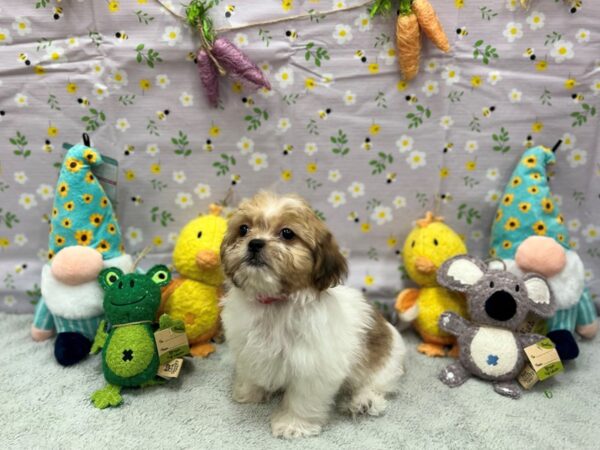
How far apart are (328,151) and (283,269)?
100cm

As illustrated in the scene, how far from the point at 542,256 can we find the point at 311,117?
1.31m

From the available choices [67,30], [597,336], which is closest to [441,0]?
[67,30]

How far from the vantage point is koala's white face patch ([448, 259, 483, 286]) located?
90.7 inches

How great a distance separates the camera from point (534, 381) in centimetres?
217

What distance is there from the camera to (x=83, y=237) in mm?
2395

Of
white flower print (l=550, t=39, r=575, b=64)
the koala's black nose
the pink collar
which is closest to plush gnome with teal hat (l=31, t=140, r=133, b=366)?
the pink collar

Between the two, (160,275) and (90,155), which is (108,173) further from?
(160,275)

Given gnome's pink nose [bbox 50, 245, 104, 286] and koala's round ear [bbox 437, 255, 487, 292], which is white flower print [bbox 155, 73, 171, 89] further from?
koala's round ear [bbox 437, 255, 487, 292]

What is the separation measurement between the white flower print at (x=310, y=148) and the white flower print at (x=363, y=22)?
0.60 metres

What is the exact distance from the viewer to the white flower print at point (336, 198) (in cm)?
261

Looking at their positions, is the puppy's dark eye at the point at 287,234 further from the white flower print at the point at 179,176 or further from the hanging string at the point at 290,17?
the hanging string at the point at 290,17

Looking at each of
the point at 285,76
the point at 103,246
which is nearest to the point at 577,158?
A: the point at 285,76

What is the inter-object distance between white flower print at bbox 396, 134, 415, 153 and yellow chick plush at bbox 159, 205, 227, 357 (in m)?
0.99

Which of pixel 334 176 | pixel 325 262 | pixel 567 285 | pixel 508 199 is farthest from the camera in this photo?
pixel 334 176
